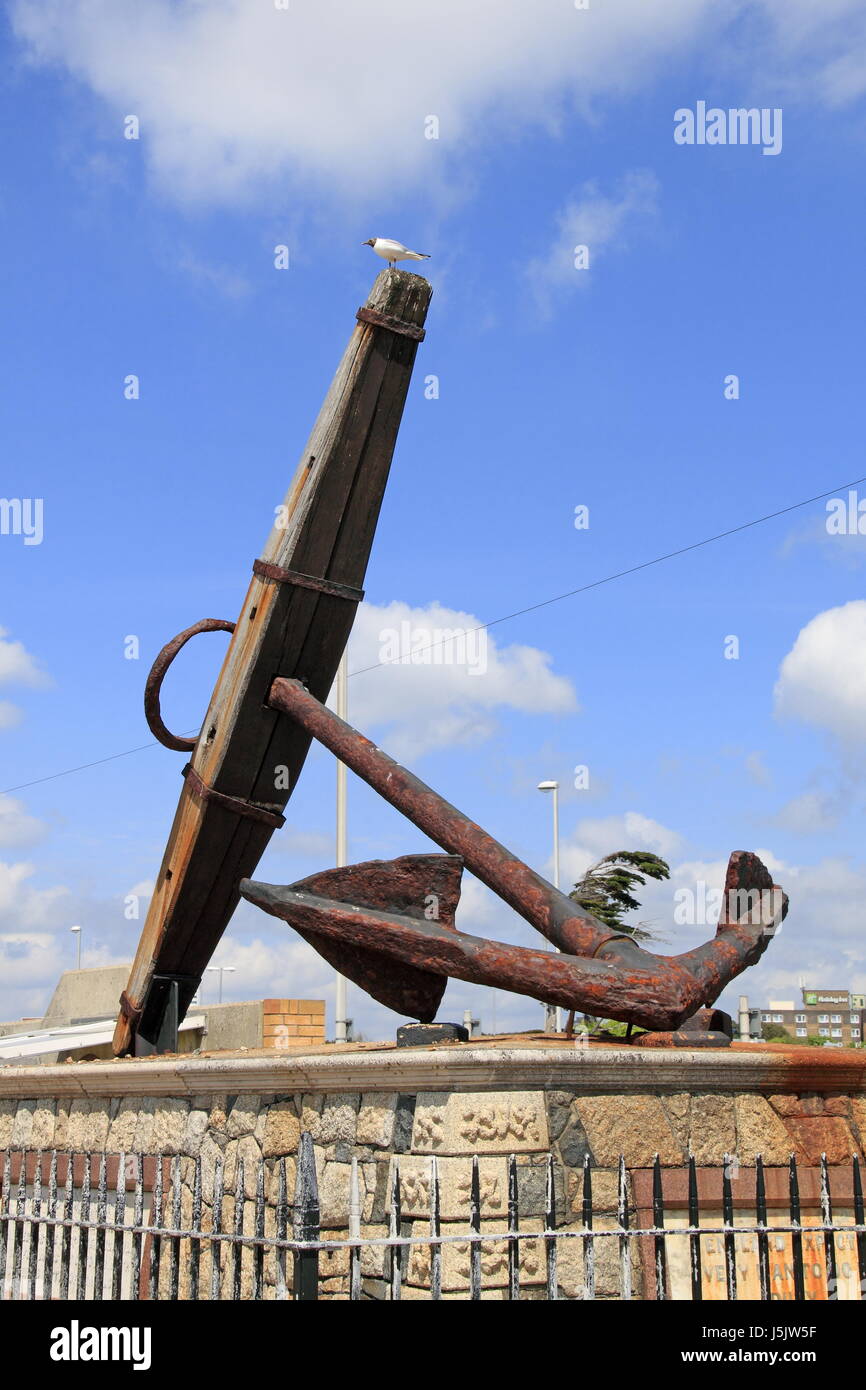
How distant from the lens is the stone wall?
13.8ft

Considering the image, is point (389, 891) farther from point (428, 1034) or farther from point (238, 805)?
point (238, 805)

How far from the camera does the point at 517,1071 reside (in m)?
4.30

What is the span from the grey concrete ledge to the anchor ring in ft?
5.74

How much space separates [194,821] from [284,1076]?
190 cm

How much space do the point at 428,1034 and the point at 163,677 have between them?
2.71m

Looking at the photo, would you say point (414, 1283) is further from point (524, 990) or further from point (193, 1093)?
point (193, 1093)

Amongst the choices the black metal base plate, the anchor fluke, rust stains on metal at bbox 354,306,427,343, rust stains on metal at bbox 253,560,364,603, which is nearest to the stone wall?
the black metal base plate

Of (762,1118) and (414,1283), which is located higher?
(762,1118)

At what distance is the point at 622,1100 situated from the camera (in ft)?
15.0

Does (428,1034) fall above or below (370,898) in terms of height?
below

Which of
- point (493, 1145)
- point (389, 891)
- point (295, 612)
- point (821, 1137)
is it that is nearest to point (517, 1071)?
point (493, 1145)

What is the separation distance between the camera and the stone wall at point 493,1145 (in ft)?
13.8
